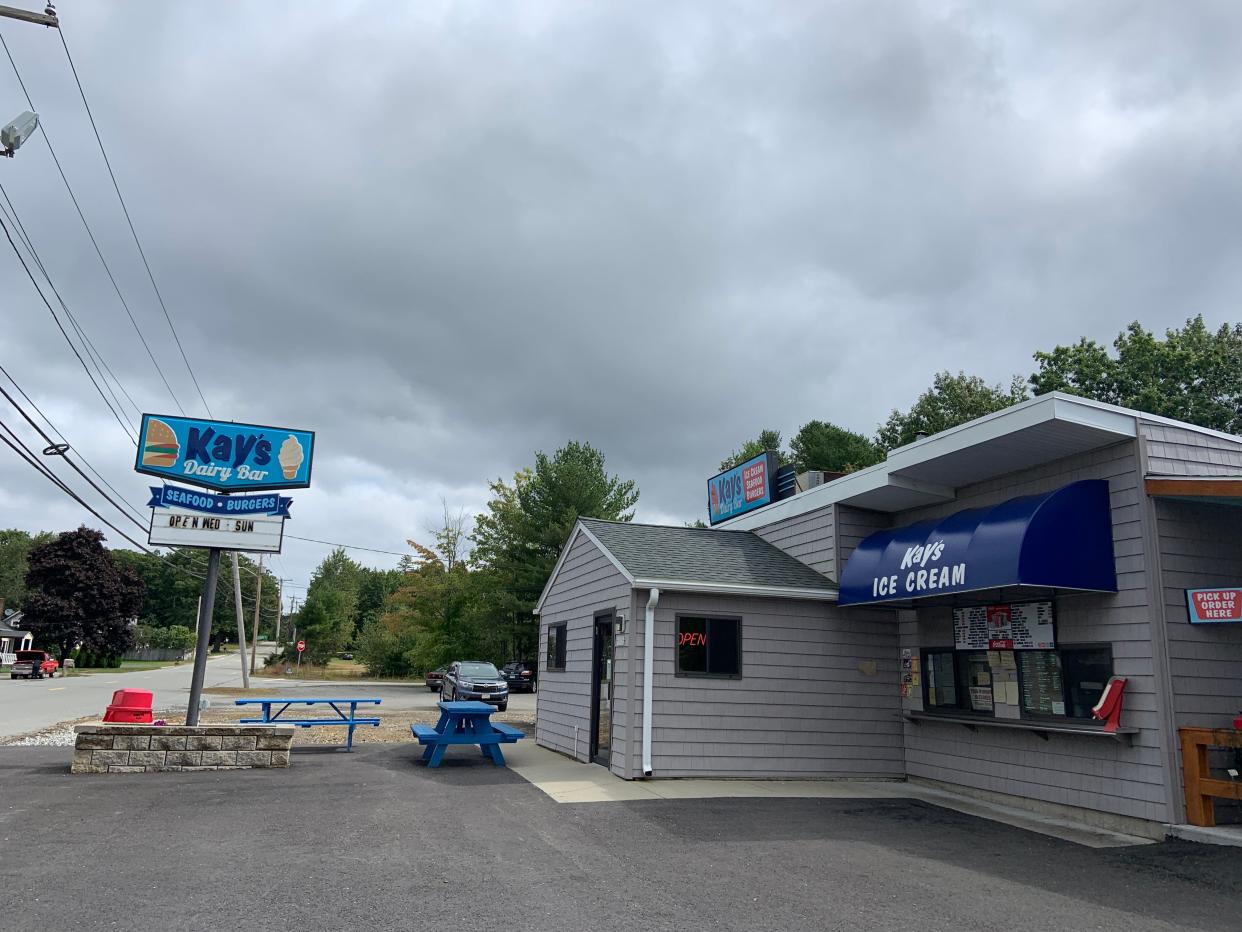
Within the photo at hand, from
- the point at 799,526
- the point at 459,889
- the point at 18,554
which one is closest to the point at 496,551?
the point at 799,526

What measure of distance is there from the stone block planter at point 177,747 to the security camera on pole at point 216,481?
0.97 metres

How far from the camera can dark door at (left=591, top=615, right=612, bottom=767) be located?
39.2 ft

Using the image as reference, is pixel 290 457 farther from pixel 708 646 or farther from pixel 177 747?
pixel 708 646

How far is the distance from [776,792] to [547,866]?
469 centimetres

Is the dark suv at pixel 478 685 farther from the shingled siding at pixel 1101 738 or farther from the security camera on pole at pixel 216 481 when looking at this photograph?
the shingled siding at pixel 1101 738

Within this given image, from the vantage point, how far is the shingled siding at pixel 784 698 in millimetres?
10875

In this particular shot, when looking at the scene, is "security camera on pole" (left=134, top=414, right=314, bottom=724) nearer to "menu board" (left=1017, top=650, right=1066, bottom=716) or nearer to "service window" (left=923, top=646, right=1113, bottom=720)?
"service window" (left=923, top=646, right=1113, bottom=720)

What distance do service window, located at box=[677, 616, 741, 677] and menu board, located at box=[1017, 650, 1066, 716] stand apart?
354 cm

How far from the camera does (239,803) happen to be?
8539 millimetres

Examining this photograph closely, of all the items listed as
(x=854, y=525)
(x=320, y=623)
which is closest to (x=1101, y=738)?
(x=854, y=525)

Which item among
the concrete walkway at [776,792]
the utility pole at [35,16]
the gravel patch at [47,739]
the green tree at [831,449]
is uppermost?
the green tree at [831,449]

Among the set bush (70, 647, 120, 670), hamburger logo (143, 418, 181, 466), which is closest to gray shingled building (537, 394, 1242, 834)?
hamburger logo (143, 418, 181, 466)

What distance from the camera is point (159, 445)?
12234 mm

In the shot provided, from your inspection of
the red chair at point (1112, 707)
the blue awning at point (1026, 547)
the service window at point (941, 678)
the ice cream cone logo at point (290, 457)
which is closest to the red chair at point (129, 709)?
the ice cream cone logo at point (290, 457)
